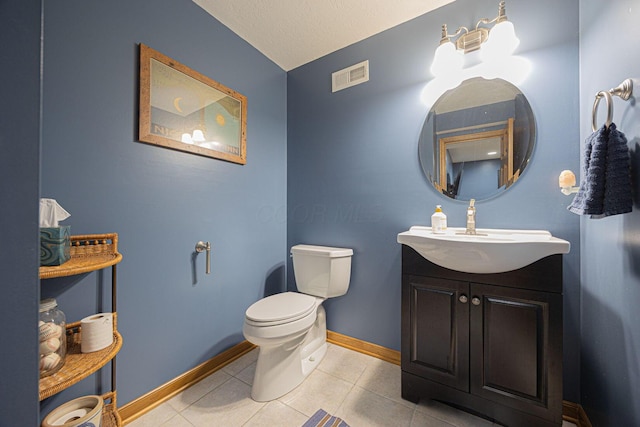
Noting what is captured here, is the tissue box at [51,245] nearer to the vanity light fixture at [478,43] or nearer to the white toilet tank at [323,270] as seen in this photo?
the white toilet tank at [323,270]

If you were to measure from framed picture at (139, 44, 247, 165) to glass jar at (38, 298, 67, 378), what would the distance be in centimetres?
79

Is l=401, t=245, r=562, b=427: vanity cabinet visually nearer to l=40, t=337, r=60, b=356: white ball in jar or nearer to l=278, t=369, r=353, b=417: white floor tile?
l=278, t=369, r=353, b=417: white floor tile

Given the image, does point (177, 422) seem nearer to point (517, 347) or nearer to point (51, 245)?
point (51, 245)

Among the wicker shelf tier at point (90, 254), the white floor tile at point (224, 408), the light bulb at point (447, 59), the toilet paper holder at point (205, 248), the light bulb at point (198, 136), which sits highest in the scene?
the light bulb at point (447, 59)

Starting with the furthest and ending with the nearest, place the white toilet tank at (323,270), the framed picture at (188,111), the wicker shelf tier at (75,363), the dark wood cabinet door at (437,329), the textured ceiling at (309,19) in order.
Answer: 1. the white toilet tank at (323,270)
2. the textured ceiling at (309,19)
3. the framed picture at (188,111)
4. the dark wood cabinet door at (437,329)
5. the wicker shelf tier at (75,363)

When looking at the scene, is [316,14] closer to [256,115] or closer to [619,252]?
[256,115]

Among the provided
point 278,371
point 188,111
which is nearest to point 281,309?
point 278,371

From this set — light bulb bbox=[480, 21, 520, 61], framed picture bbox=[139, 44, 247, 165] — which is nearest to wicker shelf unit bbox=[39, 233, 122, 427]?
framed picture bbox=[139, 44, 247, 165]

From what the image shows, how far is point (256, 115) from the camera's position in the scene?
1.77 metres

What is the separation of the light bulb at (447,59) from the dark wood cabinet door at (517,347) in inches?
48.0

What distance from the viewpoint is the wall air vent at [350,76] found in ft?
5.49

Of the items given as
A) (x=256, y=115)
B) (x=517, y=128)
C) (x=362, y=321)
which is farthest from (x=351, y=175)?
(x=362, y=321)

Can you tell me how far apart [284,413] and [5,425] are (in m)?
1.02

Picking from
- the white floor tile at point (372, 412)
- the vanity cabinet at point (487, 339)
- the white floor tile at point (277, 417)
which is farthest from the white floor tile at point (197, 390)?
the vanity cabinet at point (487, 339)
